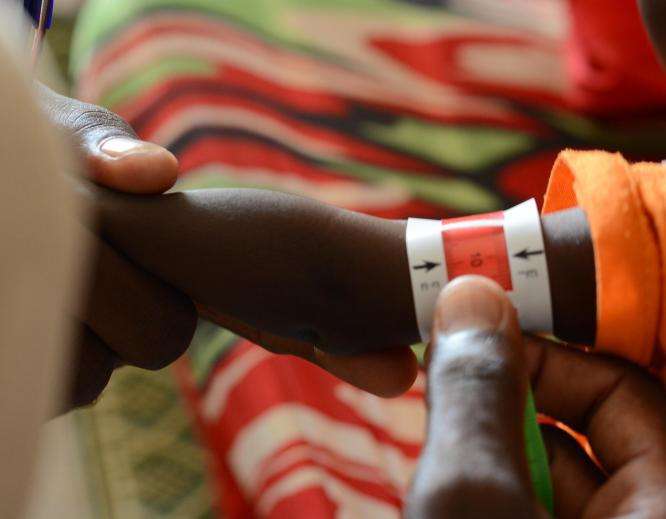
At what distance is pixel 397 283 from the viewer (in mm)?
676

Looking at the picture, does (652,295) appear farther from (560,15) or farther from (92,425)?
(92,425)

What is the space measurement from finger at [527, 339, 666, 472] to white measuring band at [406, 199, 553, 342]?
0.11ft

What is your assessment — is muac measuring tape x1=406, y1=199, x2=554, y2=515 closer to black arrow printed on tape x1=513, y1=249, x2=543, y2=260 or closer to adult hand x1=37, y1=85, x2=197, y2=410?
black arrow printed on tape x1=513, y1=249, x2=543, y2=260

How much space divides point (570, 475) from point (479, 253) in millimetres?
162

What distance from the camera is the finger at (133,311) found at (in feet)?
2.23

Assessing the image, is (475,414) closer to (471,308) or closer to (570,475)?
(471,308)

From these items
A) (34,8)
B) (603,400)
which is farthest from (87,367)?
(603,400)

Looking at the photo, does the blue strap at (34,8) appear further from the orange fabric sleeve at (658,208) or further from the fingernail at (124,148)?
the orange fabric sleeve at (658,208)

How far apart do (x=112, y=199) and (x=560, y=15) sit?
28.5 inches

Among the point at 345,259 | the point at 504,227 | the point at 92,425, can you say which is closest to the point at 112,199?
the point at 345,259

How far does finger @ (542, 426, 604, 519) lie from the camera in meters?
0.65

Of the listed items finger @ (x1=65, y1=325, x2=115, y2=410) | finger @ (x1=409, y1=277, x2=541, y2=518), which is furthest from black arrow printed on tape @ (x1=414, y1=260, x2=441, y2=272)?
finger @ (x1=65, y1=325, x2=115, y2=410)

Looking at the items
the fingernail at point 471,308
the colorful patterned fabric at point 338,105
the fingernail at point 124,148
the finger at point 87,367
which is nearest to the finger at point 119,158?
the fingernail at point 124,148

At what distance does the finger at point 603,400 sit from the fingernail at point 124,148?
0.98 feet
